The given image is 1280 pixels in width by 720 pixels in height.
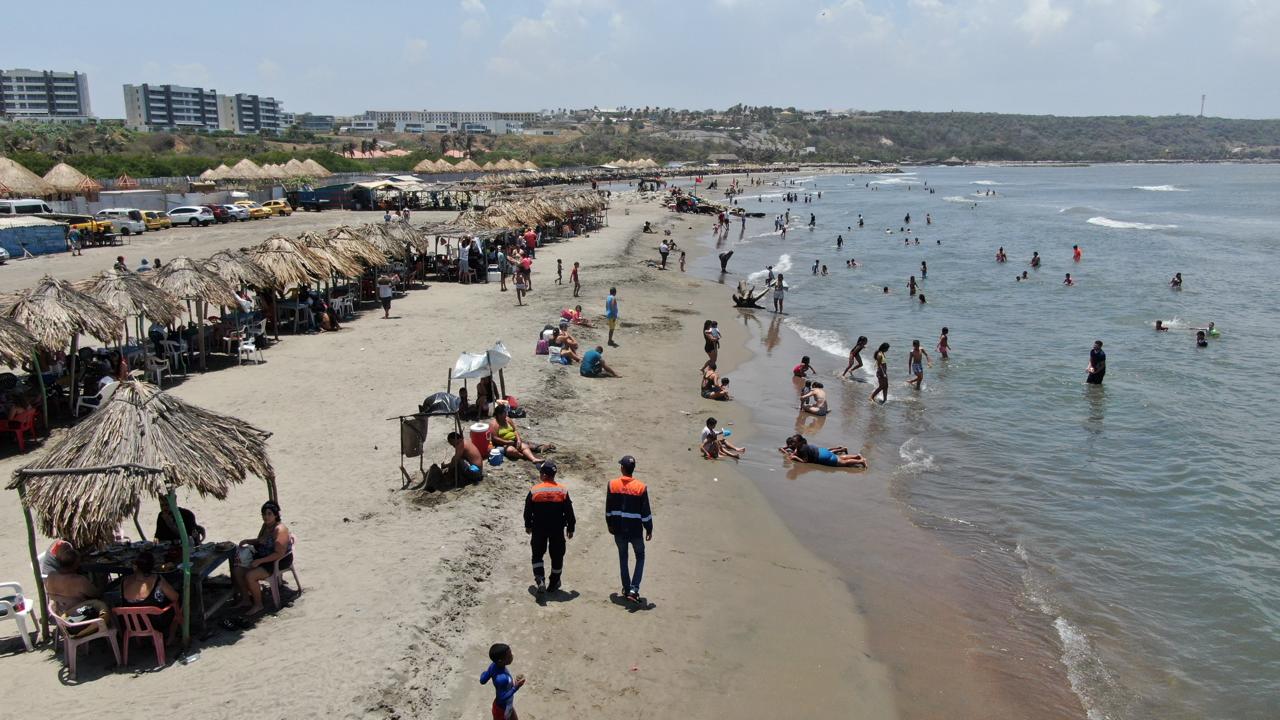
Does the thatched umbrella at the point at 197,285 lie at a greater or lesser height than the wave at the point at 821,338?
greater

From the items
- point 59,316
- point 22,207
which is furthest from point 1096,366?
point 22,207

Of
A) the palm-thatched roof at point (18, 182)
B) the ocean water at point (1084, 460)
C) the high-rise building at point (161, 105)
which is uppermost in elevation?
the high-rise building at point (161, 105)

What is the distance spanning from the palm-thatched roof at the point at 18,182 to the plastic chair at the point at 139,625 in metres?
39.1

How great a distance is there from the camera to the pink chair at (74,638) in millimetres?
6184

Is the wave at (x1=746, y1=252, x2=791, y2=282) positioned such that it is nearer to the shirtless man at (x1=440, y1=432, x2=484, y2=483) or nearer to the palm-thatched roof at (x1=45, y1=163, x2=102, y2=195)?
the shirtless man at (x1=440, y1=432, x2=484, y2=483)

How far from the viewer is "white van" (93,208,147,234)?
3685 cm

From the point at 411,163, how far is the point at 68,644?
7932cm

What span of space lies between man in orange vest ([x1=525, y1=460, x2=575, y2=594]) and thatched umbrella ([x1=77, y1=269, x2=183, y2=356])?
920 centimetres

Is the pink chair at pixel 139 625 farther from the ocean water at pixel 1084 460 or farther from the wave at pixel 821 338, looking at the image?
the wave at pixel 821 338

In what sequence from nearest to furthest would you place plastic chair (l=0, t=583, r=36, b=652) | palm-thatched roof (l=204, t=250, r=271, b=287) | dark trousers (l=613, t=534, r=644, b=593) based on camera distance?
plastic chair (l=0, t=583, r=36, b=652), dark trousers (l=613, t=534, r=644, b=593), palm-thatched roof (l=204, t=250, r=271, b=287)

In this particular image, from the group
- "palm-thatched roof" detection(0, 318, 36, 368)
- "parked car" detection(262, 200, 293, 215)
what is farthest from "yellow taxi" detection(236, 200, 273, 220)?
"palm-thatched roof" detection(0, 318, 36, 368)

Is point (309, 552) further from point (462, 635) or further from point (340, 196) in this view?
point (340, 196)

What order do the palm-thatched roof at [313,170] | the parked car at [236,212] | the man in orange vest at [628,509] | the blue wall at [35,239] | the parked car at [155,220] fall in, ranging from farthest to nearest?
the palm-thatched roof at [313,170]
the parked car at [236,212]
the parked car at [155,220]
the blue wall at [35,239]
the man in orange vest at [628,509]

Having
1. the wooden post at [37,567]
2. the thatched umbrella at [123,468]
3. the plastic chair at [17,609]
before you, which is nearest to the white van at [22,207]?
the plastic chair at [17,609]
